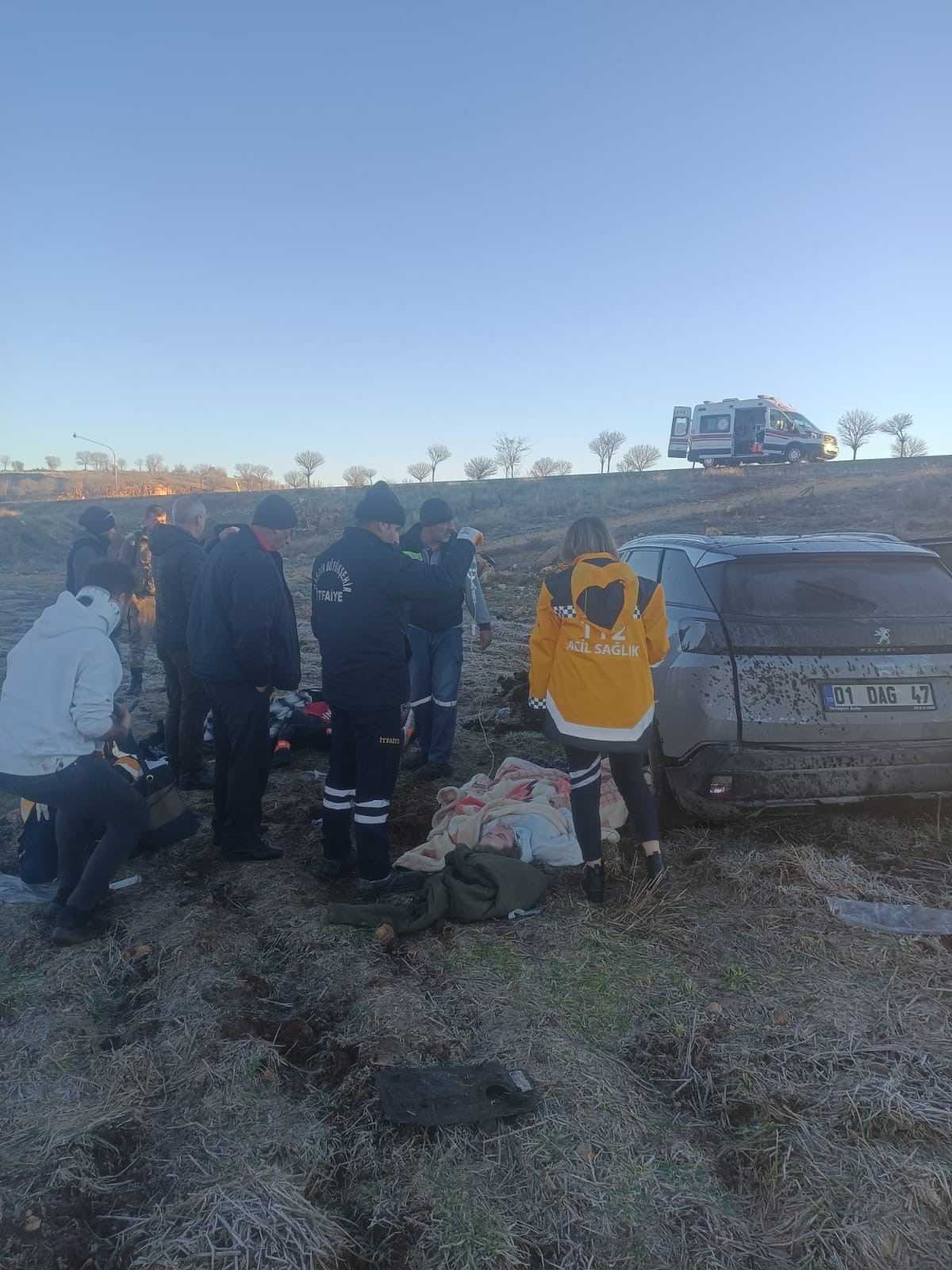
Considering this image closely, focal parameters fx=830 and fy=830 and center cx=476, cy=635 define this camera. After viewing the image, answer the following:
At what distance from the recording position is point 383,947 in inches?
141

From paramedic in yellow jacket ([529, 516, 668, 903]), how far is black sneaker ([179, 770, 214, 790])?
10.0ft

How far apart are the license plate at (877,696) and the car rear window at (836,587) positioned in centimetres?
38

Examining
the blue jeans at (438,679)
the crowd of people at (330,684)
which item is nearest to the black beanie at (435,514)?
the blue jeans at (438,679)

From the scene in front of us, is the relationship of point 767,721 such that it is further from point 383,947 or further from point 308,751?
point 308,751

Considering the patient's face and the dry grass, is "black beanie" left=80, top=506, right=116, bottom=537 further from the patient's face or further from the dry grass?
the patient's face

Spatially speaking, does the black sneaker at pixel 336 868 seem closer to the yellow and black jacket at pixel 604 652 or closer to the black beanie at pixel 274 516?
the yellow and black jacket at pixel 604 652

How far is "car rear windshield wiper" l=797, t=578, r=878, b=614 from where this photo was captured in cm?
436

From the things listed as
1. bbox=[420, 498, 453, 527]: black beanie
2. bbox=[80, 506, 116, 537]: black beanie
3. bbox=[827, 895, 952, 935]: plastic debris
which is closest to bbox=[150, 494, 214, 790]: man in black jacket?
bbox=[80, 506, 116, 537]: black beanie

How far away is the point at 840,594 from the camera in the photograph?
4402 millimetres

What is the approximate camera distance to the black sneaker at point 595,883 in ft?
13.1

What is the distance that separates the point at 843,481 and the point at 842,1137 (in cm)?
2456

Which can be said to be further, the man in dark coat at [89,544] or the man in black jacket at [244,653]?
the man in dark coat at [89,544]

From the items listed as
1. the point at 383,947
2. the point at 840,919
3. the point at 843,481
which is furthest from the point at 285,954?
the point at 843,481

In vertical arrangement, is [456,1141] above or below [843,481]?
below
